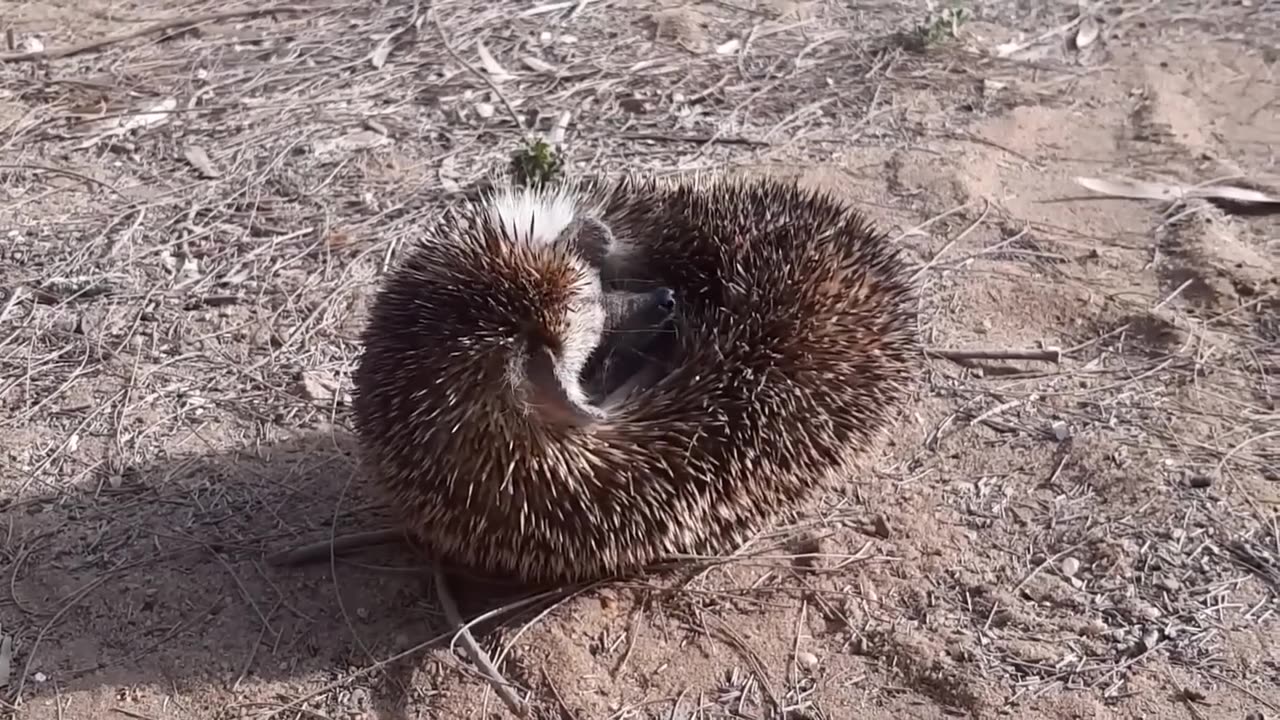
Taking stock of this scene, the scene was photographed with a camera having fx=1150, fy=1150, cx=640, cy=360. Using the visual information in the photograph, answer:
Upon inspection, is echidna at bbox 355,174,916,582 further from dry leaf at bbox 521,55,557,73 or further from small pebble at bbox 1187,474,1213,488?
dry leaf at bbox 521,55,557,73

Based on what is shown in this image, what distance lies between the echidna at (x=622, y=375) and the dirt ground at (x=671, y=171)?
361 mm

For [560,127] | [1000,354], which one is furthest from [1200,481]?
[560,127]

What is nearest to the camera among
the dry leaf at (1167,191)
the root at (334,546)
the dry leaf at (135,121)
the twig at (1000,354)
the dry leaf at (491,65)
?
the root at (334,546)

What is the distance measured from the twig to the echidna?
0.80 m

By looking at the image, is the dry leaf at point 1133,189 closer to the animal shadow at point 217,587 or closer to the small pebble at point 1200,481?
the small pebble at point 1200,481

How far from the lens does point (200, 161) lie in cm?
590

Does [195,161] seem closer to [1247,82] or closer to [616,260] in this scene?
[616,260]

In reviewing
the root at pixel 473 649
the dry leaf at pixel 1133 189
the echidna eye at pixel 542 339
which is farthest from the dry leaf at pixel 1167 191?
the root at pixel 473 649

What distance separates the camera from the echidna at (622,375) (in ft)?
10.7

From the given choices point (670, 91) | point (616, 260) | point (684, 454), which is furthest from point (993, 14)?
point (684, 454)

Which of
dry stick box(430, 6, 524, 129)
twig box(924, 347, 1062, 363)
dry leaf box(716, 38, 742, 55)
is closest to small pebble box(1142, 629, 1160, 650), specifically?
twig box(924, 347, 1062, 363)

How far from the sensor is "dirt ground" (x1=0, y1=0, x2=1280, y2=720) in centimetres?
351

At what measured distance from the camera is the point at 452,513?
134 inches

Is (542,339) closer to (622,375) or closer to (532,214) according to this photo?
(532,214)
